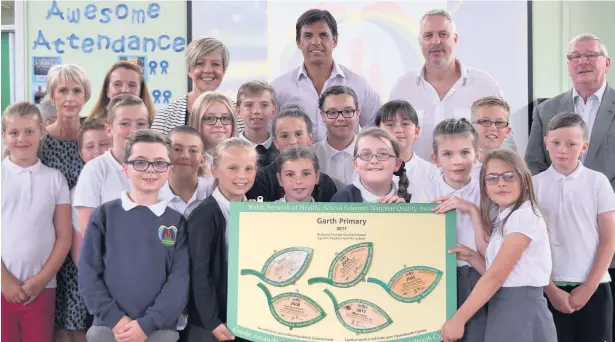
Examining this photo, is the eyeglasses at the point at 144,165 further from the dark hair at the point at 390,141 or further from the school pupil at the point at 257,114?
the dark hair at the point at 390,141

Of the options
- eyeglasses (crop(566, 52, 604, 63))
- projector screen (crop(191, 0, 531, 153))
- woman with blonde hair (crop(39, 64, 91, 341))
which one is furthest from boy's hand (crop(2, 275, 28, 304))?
eyeglasses (crop(566, 52, 604, 63))

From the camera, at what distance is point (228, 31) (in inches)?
220

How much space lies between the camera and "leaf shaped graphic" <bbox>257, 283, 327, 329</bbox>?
310 cm

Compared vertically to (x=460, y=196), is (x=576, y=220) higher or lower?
lower

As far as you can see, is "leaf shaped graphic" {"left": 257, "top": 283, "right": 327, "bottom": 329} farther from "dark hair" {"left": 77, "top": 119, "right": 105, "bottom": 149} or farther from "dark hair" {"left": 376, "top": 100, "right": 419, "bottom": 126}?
"dark hair" {"left": 77, "top": 119, "right": 105, "bottom": 149}

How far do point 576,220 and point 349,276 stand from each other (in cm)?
120

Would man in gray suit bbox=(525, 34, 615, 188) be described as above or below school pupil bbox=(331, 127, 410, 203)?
above

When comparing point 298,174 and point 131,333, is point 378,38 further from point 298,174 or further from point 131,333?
point 131,333

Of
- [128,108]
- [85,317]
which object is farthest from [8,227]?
[128,108]

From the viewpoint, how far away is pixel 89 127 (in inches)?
149

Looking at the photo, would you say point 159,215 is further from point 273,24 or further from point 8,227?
point 273,24

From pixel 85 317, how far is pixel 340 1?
3228mm

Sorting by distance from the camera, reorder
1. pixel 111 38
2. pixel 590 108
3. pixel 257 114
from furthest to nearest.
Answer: pixel 111 38
pixel 590 108
pixel 257 114

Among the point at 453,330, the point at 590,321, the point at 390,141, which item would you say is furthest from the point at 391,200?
the point at 590,321
